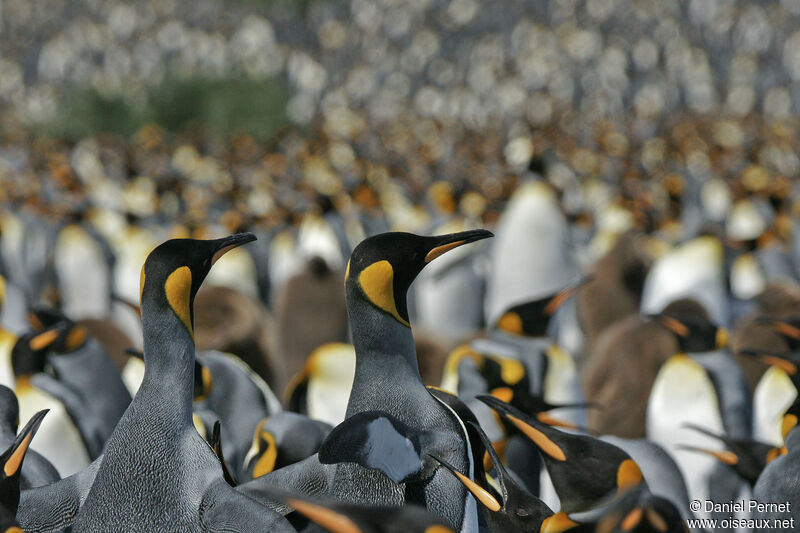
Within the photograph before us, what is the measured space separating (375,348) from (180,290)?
36 centimetres

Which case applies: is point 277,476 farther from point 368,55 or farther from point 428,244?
point 368,55

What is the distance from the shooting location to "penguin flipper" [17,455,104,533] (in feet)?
5.97

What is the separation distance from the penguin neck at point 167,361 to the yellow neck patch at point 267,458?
0.59 metres

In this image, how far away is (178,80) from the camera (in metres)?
20.0

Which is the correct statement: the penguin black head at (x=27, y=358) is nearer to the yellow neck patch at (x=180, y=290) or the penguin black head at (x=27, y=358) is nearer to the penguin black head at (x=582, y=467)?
the yellow neck patch at (x=180, y=290)

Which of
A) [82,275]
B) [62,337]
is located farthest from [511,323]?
[82,275]

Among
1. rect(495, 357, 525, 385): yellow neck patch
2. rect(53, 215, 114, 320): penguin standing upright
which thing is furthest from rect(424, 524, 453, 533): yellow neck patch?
rect(53, 215, 114, 320): penguin standing upright

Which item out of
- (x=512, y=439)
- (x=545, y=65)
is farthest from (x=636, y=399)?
(x=545, y=65)

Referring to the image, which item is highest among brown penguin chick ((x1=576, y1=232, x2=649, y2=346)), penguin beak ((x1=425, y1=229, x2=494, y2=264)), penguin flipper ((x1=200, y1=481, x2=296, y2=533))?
penguin beak ((x1=425, y1=229, x2=494, y2=264))

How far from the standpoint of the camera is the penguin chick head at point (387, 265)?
5.97ft

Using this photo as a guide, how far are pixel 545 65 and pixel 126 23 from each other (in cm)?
1563

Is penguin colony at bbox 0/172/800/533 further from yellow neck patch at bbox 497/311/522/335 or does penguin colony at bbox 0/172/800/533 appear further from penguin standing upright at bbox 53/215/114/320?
penguin standing upright at bbox 53/215/114/320

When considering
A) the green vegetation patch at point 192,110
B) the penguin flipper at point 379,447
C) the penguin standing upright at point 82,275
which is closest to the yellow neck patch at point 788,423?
the penguin flipper at point 379,447

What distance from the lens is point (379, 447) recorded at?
163cm
